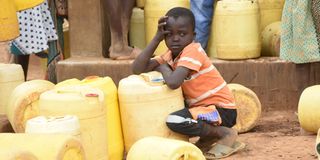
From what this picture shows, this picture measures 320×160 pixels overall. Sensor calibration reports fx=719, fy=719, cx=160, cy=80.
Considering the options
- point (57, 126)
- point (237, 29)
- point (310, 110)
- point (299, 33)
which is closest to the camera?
point (57, 126)

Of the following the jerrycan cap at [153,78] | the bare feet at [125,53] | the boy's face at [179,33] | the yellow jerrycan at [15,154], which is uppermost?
the boy's face at [179,33]

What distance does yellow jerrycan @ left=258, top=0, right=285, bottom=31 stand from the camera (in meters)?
7.12

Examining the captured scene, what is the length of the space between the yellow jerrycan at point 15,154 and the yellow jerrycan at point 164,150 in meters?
0.89

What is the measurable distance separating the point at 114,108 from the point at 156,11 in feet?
7.45

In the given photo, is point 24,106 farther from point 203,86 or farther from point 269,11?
point 269,11

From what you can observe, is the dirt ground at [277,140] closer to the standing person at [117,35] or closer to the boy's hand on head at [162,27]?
the boy's hand on head at [162,27]

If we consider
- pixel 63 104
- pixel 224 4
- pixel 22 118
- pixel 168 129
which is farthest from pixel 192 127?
pixel 224 4

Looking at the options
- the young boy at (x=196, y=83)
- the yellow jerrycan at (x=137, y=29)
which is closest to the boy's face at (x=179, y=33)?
the young boy at (x=196, y=83)

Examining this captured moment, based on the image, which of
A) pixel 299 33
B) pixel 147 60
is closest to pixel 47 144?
pixel 147 60

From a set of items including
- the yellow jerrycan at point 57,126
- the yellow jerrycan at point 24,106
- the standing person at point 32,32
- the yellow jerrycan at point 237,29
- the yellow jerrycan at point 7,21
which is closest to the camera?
the yellow jerrycan at point 57,126

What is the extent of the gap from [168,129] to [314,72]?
2243mm

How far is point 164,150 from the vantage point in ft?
13.6

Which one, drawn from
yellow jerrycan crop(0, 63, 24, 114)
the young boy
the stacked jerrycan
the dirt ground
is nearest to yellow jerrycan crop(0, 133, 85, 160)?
the stacked jerrycan

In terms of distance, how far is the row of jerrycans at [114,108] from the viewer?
14.5 ft
